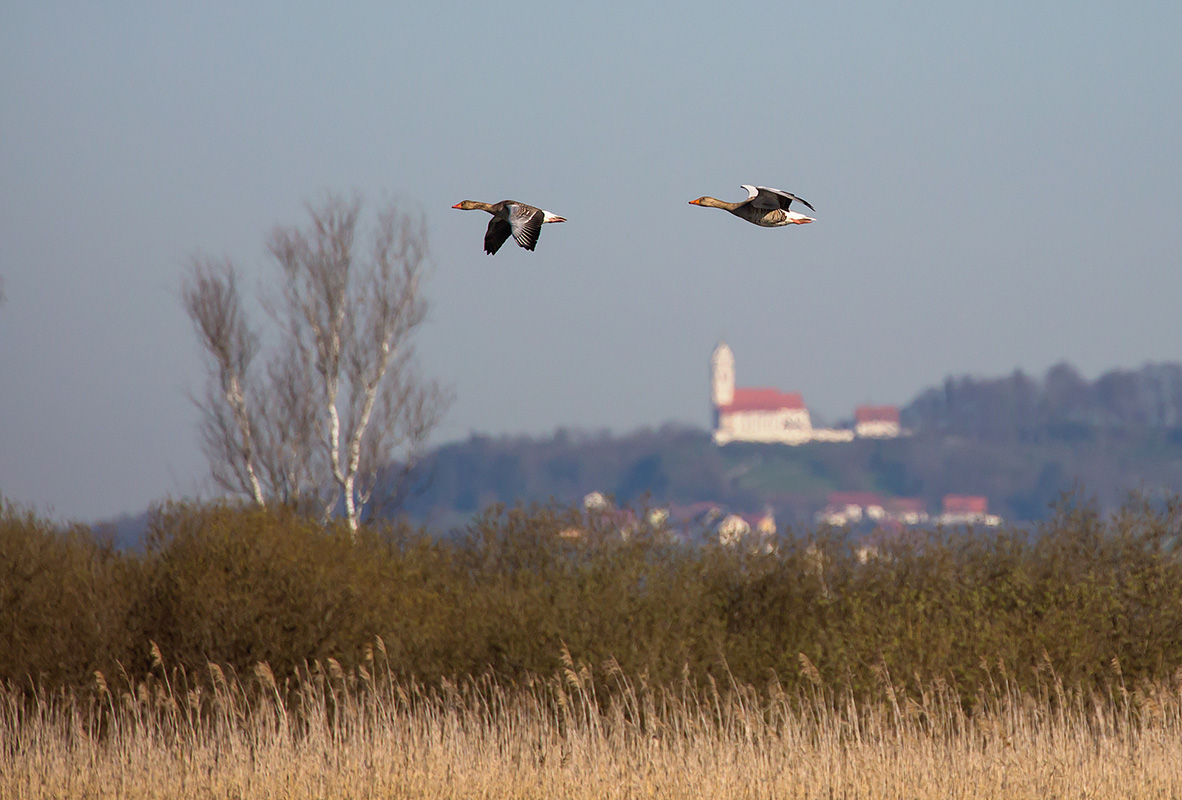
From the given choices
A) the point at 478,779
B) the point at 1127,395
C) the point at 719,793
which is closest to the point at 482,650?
the point at 478,779

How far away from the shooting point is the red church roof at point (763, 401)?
18675cm

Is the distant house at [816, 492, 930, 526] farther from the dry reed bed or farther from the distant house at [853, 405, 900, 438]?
the dry reed bed

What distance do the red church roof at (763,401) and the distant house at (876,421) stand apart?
61.1 ft

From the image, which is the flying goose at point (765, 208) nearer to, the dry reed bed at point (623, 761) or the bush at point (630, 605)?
the dry reed bed at point (623, 761)

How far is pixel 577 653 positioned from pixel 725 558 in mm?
3843

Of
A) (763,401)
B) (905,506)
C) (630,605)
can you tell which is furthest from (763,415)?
(630,605)

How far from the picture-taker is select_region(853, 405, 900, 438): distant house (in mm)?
158875

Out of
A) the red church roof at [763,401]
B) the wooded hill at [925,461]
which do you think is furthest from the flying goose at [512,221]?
the red church roof at [763,401]

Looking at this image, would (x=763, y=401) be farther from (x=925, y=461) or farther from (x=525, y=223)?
(x=525, y=223)

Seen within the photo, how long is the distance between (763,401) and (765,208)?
184 m

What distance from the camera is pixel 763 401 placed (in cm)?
18750

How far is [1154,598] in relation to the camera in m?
14.7

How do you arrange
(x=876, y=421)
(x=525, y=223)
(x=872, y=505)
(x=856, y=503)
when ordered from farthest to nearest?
1. (x=876, y=421)
2. (x=872, y=505)
3. (x=856, y=503)
4. (x=525, y=223)

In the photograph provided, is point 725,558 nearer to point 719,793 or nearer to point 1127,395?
point 719,793
